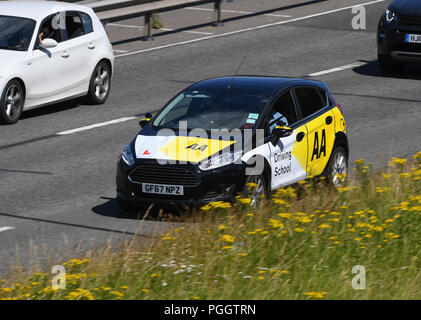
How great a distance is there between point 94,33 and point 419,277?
1100cm

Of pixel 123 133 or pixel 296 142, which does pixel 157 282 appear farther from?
pixel 123 133

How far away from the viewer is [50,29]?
1747 cm

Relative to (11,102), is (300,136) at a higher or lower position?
higher

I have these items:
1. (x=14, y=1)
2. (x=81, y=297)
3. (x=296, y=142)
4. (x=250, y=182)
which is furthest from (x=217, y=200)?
(x=14, y=1)

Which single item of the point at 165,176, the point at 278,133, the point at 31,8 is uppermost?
the point at 31,8

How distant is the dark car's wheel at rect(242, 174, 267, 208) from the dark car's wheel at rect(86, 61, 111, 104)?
23.1 ft

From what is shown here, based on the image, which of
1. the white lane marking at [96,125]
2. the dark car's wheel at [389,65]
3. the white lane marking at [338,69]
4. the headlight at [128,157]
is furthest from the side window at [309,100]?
Result: the dark car's wheel at [389,65]

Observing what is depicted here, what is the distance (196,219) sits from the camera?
10.7m

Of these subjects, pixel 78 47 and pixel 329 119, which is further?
pixel 78 47

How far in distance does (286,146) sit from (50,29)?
6674 millimetres

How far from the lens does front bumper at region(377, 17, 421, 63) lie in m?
19.9

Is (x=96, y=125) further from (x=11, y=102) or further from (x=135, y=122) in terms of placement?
(x=11, y=102)

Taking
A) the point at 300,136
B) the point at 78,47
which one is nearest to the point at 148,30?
the point at 78,47

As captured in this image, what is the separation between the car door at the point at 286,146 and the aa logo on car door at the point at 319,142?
12cm
